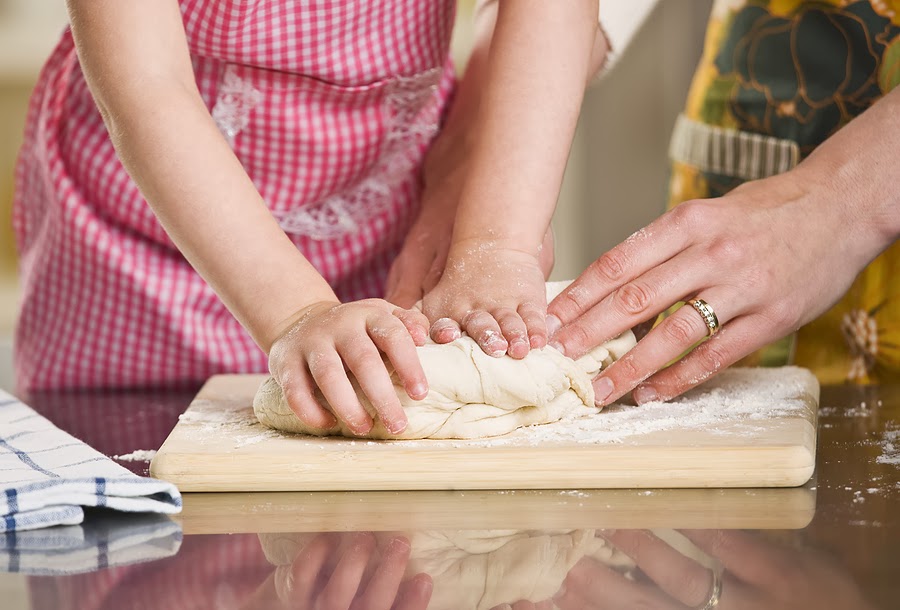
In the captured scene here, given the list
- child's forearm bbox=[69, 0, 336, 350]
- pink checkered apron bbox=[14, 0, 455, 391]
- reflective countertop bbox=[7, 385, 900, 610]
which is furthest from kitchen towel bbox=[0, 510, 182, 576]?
pink checkered apron bbox=[14, 0, 455, 391]

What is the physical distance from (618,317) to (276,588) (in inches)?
19.0

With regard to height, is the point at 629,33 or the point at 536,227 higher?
the point at 629,33

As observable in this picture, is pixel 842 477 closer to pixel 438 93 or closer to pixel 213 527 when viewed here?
pixel 213 527

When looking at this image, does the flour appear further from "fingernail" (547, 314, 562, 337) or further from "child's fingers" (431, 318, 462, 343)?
"fingernail" (547, 314, 562, 337)

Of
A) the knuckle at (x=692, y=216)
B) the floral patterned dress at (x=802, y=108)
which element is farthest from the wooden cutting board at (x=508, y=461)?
the floral patterned dress at (x=802, y=108)

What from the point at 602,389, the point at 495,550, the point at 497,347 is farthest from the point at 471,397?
the point at 495,550

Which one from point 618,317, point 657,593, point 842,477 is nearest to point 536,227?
point 618,317

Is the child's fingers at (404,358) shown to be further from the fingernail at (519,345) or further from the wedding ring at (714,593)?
the wedding ring at (714,593)

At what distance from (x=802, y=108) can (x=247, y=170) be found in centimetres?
68

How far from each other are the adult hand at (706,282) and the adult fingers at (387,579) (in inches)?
14.3

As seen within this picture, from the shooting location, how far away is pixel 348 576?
2.07 feet

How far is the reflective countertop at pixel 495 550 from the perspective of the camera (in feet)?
1.95

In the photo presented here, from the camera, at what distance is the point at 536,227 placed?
1042 millimetres

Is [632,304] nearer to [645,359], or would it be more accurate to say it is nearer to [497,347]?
[645,359]
